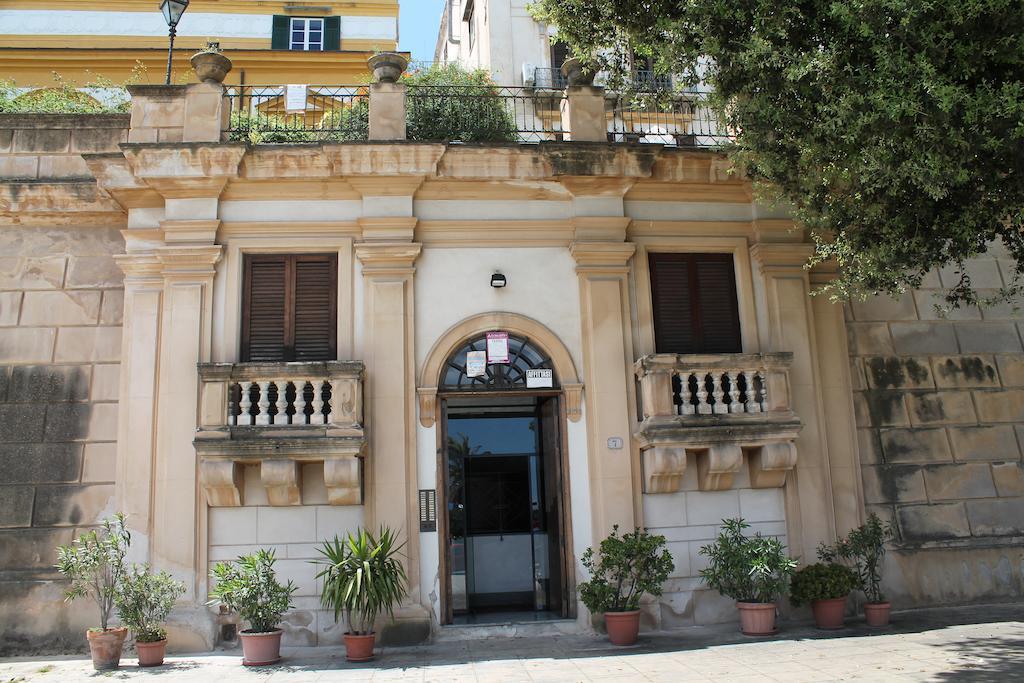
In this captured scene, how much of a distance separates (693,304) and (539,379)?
244 cm

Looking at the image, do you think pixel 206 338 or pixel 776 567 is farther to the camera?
pixel 206 338

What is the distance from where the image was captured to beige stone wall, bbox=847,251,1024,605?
1190cm

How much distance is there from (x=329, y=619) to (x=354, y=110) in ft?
23.6

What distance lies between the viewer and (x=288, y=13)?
2439 centimetres

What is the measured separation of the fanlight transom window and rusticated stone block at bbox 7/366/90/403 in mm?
4692

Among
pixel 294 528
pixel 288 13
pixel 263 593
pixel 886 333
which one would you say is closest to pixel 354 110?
pixel 294 528

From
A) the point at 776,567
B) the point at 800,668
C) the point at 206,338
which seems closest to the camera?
the point at 800,668

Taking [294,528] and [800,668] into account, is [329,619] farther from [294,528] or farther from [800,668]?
[800,668]

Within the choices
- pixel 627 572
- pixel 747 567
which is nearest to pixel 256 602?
pixel 627 572

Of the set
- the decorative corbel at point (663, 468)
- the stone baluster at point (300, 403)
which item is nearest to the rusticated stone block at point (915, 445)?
the decorative corbel at point (663, 468)

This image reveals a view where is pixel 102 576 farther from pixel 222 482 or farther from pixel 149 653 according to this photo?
pixel 222 482

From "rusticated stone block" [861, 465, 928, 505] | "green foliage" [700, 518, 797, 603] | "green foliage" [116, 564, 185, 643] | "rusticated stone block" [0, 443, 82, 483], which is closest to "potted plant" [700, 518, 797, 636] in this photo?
"green foliage" [700, 518, 797, 603]

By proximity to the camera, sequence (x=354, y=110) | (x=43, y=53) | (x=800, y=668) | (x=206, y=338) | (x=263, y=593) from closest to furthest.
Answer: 1. (x=800, y=668)
2. (x=263, y=593)
3. (x=206, y=338)
4. (x=354, y=110)
5. (x=43, y=53)

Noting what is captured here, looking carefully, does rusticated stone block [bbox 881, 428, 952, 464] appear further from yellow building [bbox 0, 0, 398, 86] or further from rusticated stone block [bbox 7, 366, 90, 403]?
yellow building [bbox 0, 0, 398, 86]
